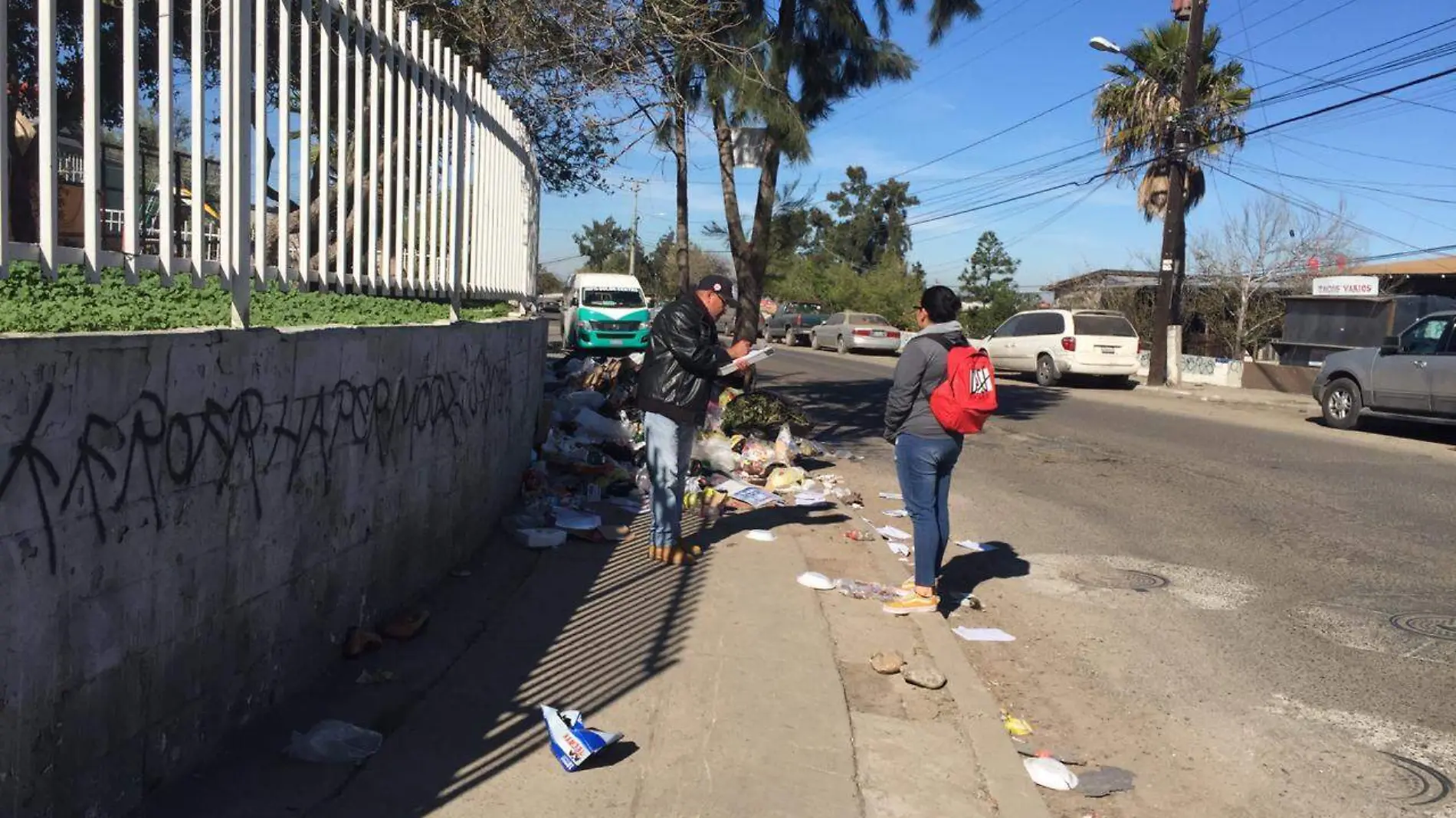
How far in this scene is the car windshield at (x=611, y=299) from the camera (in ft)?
76.9

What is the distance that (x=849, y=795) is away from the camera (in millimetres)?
3701

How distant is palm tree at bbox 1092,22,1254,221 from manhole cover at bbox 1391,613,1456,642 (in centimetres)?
1977

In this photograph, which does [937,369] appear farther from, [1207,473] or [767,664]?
[1207,473]

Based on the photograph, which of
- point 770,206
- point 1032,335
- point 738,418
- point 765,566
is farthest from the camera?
point 1032,335

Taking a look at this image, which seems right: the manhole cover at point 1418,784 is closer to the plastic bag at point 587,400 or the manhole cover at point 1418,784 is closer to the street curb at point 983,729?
the street curb at point 983,729

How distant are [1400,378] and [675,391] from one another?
12.1 meters

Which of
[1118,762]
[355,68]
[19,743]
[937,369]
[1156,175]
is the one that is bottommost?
[1118,762]

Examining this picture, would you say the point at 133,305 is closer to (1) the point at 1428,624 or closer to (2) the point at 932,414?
(2) the point at 932,414

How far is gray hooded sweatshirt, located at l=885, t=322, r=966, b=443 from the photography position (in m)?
5.74

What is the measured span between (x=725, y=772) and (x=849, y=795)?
0.44 m

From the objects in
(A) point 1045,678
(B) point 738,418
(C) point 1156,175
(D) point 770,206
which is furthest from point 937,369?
(C) point 1156,175

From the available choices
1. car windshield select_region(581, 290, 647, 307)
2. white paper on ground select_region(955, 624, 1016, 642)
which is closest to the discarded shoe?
white paper on ground select_region(955, 624, 1016, 642)

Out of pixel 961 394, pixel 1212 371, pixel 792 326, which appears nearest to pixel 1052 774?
pixel 961 394

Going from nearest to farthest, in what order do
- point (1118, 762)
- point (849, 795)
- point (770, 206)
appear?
1. point (849, 795)
2. point (1118, 762)
3. point (770, 206)
